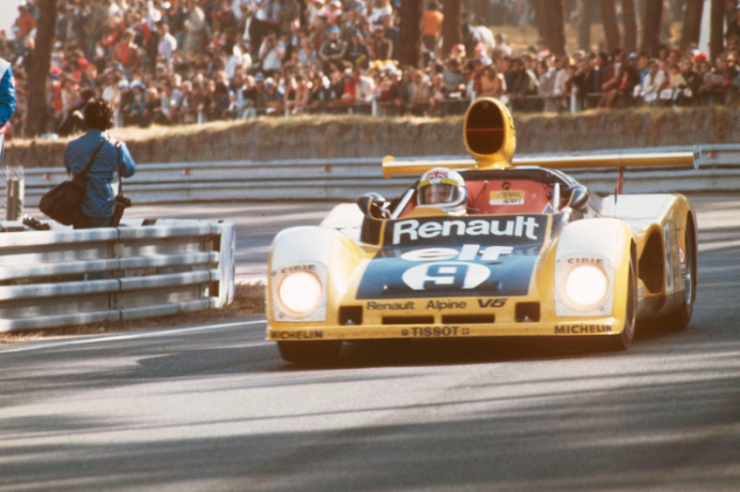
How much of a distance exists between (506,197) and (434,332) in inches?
81.3

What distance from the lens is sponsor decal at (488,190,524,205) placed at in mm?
8305

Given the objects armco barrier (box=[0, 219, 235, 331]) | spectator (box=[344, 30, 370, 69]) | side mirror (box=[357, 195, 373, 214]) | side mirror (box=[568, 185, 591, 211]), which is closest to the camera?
side mirror (box=[568, 185, 591, 211])

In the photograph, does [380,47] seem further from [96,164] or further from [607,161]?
[607,161]

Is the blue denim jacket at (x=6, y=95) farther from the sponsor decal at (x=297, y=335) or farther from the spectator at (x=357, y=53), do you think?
the spectator at (x=357, y=53)

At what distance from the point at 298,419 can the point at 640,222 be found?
3285mm

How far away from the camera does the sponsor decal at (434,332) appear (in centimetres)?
649

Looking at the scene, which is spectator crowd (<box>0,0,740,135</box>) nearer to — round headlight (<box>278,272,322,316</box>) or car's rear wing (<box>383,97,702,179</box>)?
car's rear wing (<box>383,97,702,179</box>)

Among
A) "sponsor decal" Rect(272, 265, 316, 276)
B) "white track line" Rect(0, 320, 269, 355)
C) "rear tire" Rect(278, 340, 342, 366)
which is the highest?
"sponsor decal" Rect(272, 265, 316, 276)

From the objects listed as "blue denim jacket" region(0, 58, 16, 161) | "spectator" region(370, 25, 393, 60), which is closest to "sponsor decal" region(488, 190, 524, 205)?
"blue denim jacket" region(0, 58, 16, 161)

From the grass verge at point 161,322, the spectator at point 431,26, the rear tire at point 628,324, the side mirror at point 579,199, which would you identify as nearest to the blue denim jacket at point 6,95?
the grass verge at point 161,322

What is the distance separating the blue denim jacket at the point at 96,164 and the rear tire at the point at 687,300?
4115 mm

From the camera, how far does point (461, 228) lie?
739 cm

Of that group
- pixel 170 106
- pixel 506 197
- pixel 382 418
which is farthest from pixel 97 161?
pixel 170 106

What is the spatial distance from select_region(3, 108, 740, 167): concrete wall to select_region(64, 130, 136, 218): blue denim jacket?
37.9ft
